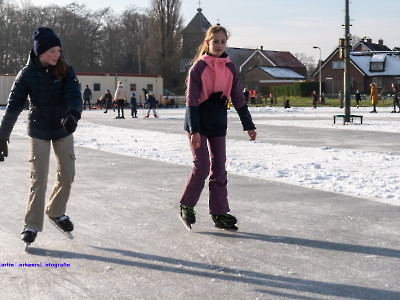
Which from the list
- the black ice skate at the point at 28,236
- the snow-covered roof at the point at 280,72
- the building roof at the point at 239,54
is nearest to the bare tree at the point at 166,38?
the snow-covered roof at the point at 280,72

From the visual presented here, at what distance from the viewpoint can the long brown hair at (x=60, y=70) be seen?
14.0 ft

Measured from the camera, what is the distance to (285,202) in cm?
611

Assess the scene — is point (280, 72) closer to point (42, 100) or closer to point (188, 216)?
point (188, 216)

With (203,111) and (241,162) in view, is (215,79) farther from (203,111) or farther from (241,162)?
(241,162)

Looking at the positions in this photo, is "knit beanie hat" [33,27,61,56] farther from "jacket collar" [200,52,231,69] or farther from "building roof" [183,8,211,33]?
"building roof" [183,8,211,33]

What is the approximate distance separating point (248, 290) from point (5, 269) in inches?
60.0

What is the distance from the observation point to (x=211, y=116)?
4.65 m

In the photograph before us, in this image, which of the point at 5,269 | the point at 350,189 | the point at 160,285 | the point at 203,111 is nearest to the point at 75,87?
the point at 203,111

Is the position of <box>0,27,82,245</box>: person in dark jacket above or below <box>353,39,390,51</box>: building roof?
below

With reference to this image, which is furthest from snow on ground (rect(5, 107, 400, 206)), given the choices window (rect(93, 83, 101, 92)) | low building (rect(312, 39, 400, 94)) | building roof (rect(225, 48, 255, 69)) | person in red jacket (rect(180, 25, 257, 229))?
building roof (rect(225, 48, 255, 69))

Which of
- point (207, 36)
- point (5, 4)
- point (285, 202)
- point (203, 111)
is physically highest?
point (5, 4)

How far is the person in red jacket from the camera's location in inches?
181

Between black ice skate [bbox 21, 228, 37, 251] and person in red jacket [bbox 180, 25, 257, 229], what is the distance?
3.86 feet

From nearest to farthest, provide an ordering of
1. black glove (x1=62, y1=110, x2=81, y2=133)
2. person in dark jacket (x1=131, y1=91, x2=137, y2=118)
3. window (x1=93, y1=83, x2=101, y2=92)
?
black glove (x1=62, y1=110, x2=81, y2=133)
person in dark jacket (x1=131, y1=91, x2=137, y2=118)
window (x1=93, y1=83, x2=101, y2=92)
